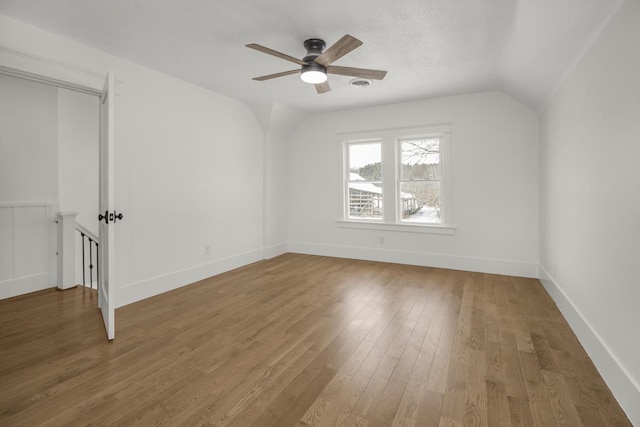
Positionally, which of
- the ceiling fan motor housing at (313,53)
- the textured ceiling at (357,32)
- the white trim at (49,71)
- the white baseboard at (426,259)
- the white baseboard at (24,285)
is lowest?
the white baseboard at (24,285)

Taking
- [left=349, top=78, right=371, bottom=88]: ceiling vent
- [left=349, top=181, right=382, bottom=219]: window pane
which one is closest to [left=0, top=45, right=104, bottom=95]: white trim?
[left=349, top=78, right=371, bottom=88]: ceiling vent

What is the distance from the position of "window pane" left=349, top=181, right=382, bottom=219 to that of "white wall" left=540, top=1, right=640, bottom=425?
276 cm

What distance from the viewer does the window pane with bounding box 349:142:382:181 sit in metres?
5.57

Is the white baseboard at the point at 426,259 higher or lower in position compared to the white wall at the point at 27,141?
lower

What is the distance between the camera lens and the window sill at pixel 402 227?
496 cm

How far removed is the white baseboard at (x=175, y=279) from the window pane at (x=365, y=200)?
2.01 metres

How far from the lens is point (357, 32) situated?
2.85 m

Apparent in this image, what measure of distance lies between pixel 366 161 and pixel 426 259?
6.50 feet

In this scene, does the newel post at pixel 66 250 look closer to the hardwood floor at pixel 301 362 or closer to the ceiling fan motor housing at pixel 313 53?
the hardwood floor at pixel 301 362

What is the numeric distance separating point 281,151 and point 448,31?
3.69m

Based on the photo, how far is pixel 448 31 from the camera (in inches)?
112

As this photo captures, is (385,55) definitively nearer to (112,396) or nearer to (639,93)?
(639,93)

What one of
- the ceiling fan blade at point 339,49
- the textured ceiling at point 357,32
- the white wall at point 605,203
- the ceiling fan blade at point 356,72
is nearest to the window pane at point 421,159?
A: the textured ceiling at point 357,32

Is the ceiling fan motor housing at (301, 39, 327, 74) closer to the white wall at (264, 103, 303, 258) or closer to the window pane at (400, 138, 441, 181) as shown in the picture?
the white wall at (264, 103, 303, 258)
